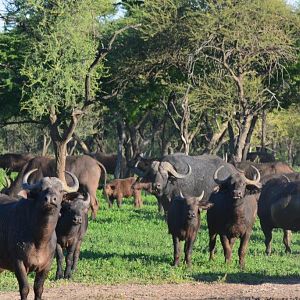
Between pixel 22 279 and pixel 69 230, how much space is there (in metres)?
2.99

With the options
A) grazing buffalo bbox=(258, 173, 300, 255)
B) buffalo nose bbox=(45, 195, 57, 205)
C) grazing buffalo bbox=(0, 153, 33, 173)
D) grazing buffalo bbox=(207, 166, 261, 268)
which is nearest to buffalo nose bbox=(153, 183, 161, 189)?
grazing buffalo bbox=(258, 173, 300, 255)

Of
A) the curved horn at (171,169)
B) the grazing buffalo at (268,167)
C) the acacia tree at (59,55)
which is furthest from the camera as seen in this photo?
the grazing buffalo at (268,167)

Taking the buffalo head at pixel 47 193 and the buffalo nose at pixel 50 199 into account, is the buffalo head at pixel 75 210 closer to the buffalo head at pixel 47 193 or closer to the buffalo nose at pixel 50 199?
the buffalo head at pixel 47 193

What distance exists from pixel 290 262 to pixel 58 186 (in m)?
6.51

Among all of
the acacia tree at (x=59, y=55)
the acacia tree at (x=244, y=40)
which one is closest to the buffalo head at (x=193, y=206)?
the acacia tree at (x=59, y=55)

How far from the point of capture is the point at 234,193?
48.6 ft

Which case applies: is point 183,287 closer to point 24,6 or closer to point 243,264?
point 243,264

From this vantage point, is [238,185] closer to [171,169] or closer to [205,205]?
[205,205]

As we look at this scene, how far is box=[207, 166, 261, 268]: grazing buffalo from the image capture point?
15.0 meters

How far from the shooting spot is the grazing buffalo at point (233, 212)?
15.0 metres

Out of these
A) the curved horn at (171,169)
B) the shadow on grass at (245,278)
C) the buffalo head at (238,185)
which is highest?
the curved horn at (171,169)

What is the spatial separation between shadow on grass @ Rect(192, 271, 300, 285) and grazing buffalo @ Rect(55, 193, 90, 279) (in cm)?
194

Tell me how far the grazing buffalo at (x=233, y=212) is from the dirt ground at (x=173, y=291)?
1.87 metres

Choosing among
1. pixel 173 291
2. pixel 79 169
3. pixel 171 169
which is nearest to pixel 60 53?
pixel 79 169
